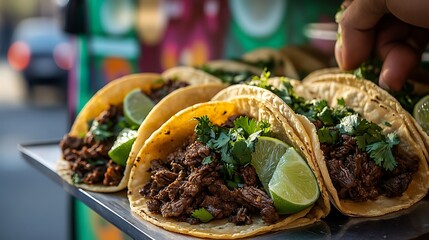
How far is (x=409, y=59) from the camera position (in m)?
2.44

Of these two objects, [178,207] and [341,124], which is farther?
[341,124]

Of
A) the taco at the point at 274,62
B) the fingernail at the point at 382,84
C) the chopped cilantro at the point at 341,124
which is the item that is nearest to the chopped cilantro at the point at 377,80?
the fingernail at the point at 382,84

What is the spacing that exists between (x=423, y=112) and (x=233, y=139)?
780mm

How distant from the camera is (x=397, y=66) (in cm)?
240

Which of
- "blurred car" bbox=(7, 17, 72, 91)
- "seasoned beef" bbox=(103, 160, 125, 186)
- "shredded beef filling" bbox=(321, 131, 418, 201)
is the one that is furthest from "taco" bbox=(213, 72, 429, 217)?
"blurred car" bbox=(7, 17, 72, 91)

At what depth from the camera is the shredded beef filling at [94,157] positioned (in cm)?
241

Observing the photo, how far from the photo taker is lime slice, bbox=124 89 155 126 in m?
2.63

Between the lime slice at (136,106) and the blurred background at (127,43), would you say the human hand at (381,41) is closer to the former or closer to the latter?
the lime slice at (136,106)

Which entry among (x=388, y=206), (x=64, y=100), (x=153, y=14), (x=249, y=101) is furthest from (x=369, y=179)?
(x=64, y=100)

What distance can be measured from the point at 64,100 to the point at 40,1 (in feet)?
47.6

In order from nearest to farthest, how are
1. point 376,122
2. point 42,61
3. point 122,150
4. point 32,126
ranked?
point 376,122 → point 122,150 → point 32,126 → point 42,61

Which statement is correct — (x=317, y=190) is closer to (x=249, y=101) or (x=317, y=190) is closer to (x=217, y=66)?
(x=249, y=101)

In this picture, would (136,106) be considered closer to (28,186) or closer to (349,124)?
(349,124)

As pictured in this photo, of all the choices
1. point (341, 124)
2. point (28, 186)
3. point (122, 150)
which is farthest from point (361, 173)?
point (28, 186)
